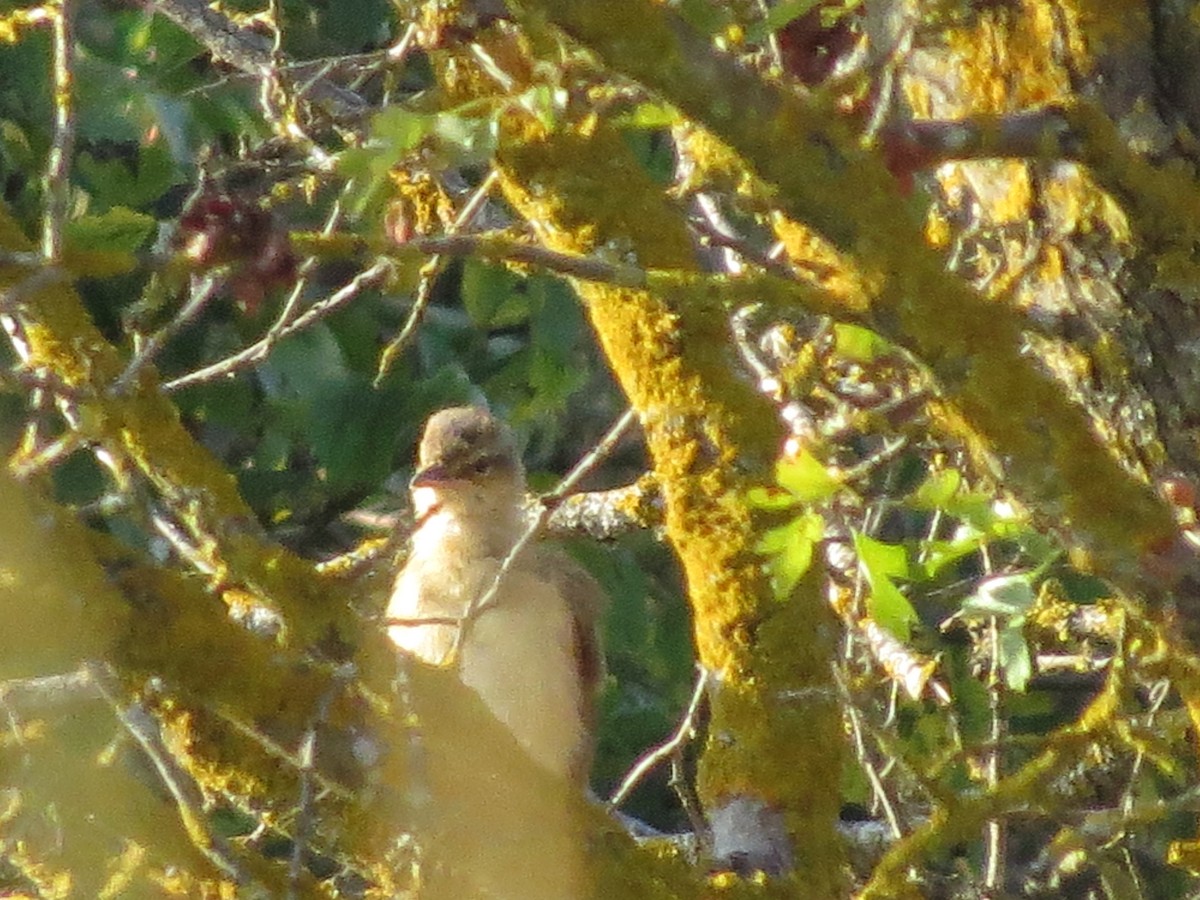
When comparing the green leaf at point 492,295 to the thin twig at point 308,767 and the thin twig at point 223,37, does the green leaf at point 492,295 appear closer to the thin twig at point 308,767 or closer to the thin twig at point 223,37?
the thin twig at point 223,37

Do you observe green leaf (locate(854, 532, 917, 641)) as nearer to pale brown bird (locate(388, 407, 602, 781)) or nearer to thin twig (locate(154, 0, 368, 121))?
thin twig (locate(154, 0, 368, 121))

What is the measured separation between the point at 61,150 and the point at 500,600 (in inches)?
127

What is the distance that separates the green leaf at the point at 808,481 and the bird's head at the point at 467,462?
10.9 ft

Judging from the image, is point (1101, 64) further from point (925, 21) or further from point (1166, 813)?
point (1166, 813)

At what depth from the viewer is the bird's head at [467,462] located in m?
5.97

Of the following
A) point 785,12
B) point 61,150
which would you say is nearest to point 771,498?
point 785,12

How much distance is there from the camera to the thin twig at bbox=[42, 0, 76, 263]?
200 centimetres

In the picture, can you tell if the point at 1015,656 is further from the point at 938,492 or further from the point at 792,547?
the point at 792,547

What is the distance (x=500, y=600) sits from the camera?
5391 mm

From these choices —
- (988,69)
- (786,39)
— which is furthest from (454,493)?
(988,69)

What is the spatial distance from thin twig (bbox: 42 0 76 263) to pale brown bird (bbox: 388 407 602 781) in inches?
112

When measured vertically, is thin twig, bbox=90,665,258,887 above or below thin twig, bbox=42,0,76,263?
below

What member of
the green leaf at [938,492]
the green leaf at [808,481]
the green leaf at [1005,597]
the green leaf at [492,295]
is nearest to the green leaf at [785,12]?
the green leaf at [808,481]

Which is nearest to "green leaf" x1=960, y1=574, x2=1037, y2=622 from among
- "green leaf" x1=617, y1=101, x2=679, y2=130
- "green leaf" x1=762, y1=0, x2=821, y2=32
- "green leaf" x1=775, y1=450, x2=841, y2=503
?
"green leaf" x1=775, y1=450, x2=841, y2=503
